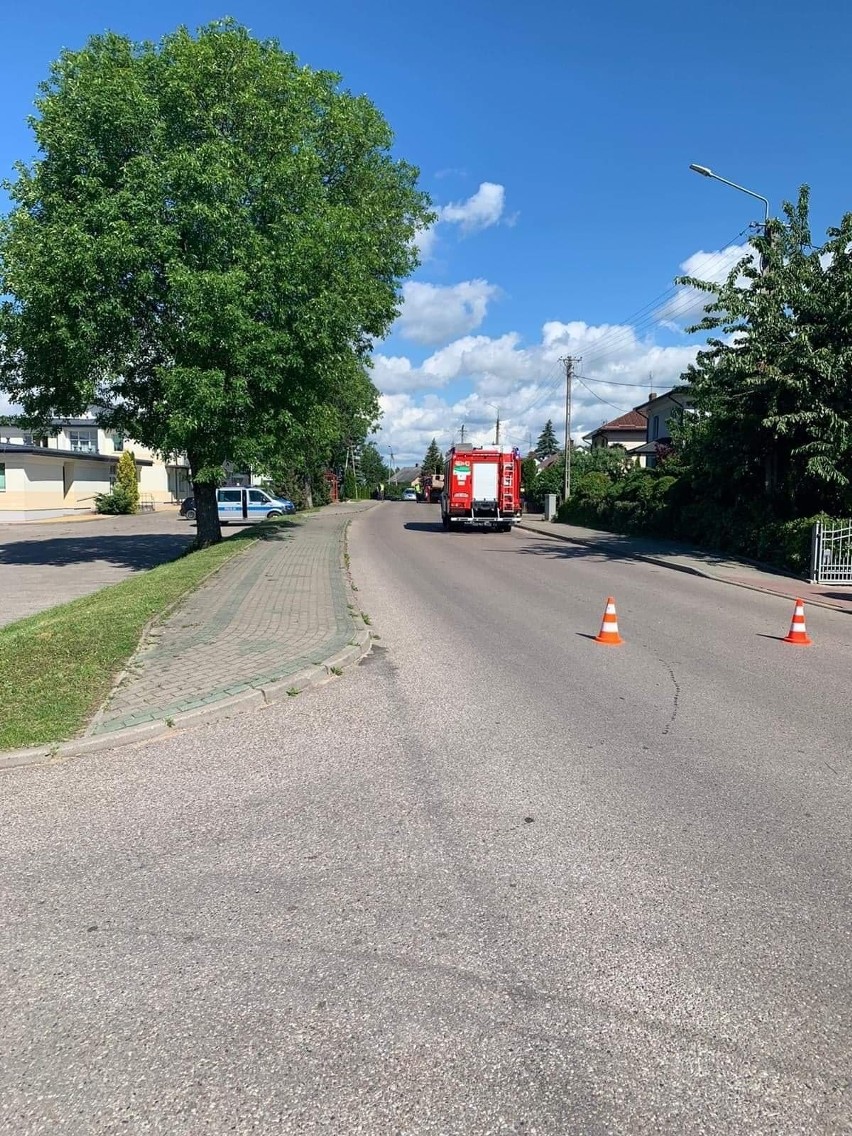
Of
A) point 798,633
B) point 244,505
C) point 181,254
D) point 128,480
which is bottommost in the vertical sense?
point 798,633

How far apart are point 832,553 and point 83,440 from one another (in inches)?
2052

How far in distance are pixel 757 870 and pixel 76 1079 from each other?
3.02 metres

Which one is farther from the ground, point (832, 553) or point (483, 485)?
point (483, 485)

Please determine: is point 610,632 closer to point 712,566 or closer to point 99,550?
point 712,566

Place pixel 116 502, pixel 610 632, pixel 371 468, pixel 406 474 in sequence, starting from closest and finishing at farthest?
pixel 610 632
pixel 116 502
pixel 371 468
pixel 406 474

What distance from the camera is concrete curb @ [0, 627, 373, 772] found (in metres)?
5.27

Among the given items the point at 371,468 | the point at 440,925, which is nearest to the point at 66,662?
the point at 440,925

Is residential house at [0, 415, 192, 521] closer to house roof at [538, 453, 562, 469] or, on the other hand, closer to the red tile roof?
house roof at [538, 453, 562, 469]

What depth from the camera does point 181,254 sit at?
16875 millimetres

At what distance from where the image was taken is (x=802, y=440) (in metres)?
17.9

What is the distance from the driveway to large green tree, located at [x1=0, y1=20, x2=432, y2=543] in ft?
11.2

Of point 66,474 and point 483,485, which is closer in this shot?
point 483,485

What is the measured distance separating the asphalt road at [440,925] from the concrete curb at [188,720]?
0.75 feet

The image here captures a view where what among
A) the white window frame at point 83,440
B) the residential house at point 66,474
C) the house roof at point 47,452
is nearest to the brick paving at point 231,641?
the residential house at point 66,474
